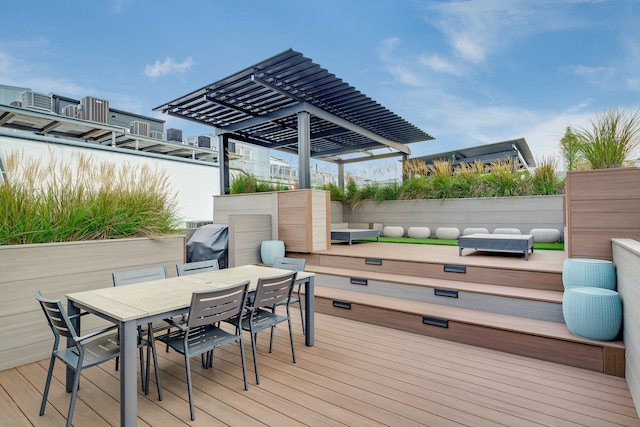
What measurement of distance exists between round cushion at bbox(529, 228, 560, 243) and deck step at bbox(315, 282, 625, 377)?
329 centimetres

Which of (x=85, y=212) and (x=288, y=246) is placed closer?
(x=85, y=212)

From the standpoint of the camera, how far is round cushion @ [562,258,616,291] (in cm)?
271

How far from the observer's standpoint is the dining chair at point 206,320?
77.7 inches

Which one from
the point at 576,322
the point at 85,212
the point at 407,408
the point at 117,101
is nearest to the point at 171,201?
the point at 85,212

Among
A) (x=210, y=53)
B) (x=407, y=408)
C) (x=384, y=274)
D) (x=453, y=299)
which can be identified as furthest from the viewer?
(x=210, y=53)

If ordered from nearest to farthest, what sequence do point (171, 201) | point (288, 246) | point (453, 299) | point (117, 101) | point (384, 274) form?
point (453, 299)
point (171, 201)
point (384, 274)
point (288, 246)
point (117, 101)

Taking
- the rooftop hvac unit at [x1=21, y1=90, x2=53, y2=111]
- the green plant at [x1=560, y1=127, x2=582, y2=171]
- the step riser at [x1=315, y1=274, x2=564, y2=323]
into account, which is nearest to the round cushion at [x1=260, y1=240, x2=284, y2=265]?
the step riser at [x1=315, y1=274, x2=564, y2=323]

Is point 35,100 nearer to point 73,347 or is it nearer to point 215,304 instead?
point 73,347

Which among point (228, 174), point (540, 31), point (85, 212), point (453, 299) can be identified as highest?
point (540, 31)

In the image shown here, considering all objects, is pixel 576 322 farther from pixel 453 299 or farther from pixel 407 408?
pixel 407 408

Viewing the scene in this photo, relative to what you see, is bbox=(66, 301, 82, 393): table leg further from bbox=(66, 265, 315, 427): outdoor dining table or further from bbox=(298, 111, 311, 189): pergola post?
bbox=(298, 111, 311, 189): pergola post

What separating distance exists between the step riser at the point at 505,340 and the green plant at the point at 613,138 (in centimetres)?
183

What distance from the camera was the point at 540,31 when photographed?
346 inches

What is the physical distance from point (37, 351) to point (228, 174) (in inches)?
219
